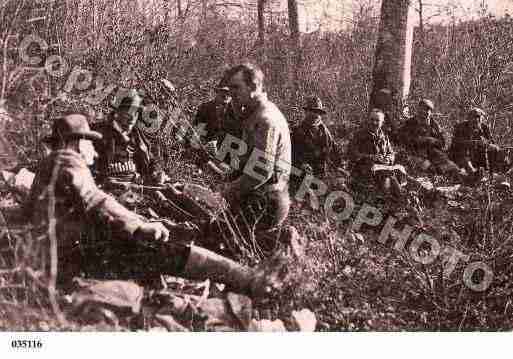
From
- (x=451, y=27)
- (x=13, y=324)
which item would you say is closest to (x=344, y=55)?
(x=451, y=27)

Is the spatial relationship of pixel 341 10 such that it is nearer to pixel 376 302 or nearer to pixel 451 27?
pixel 451 27

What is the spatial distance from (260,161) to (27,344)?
99.3 inches

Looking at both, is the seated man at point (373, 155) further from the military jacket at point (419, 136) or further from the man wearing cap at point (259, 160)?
the man wearing cap at point (259, 160)

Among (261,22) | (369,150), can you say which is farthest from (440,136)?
(261,22)

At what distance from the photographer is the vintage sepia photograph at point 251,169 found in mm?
4293

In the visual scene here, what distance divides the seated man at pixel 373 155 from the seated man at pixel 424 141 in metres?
0.86

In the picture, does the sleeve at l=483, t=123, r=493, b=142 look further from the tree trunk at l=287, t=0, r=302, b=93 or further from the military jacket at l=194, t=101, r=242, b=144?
the military jacket at l=194, t=101, r=242, b=144

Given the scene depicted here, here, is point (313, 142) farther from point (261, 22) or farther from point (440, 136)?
point (261, 22)

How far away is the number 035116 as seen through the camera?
4285 millimetres

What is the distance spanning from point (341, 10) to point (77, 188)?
6963 mm

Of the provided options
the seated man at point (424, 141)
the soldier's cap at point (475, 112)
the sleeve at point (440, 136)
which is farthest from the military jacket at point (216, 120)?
the soldier's cap at point (475, 112)

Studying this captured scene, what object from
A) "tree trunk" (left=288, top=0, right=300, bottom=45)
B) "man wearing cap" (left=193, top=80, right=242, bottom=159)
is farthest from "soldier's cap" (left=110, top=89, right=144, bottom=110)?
"tree trunk" (left=288, top=0, right=300, bottom=45)

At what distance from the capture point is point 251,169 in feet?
15.8

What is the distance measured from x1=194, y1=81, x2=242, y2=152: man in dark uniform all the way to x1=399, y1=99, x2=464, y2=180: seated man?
275 cm
